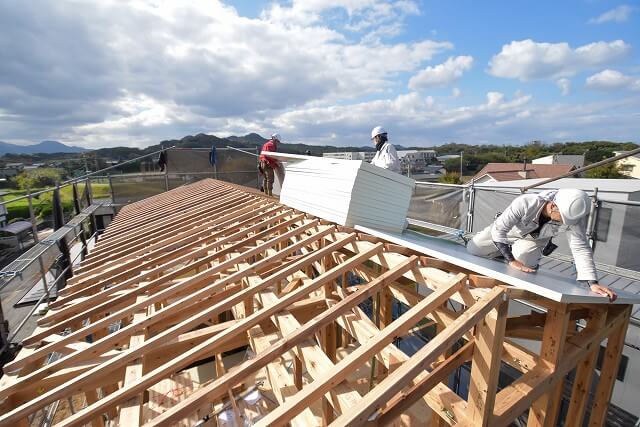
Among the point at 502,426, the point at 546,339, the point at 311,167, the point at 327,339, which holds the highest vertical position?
the point at 311,167

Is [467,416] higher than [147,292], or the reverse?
[147,292]

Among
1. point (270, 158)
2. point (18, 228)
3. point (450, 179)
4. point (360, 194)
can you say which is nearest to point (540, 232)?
point (360, 194)

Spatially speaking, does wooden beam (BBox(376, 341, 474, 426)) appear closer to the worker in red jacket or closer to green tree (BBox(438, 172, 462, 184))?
the worker in red jacket

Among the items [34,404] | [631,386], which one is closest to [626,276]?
[631,386]

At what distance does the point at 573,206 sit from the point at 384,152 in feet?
9.38

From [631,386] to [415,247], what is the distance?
4549 millimetres

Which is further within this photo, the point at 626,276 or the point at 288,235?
the point at 626,276

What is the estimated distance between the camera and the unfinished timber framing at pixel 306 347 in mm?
1869

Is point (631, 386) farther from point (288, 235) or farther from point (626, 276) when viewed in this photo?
point (288, 235)

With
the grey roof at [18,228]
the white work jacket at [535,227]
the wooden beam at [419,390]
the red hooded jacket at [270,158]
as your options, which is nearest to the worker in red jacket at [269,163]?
the red hooded jacket at [270,158]

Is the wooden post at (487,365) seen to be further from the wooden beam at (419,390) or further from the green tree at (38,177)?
the green tree at (38,177)

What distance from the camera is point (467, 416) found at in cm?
208

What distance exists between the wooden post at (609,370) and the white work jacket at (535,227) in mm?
998

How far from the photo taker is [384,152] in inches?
198
